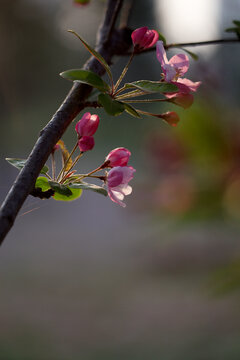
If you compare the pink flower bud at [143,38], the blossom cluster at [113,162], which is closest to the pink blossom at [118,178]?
the blossom cluster at [113,162]

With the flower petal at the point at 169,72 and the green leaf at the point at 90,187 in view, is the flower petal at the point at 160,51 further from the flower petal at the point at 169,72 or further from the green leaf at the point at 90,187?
the green leaf at the point at 90,187

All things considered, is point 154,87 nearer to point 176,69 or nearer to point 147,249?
point 176,69

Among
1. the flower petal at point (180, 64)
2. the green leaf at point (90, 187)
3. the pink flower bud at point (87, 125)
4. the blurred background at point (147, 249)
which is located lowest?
the blurred background at point (147, 249)

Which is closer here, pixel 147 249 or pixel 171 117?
pixel 171 117

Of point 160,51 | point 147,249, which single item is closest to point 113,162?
point 160,51

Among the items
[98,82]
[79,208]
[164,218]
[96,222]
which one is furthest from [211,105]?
[79,208]
